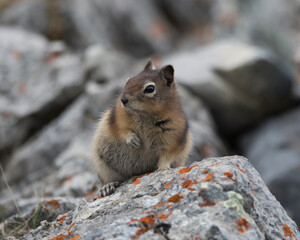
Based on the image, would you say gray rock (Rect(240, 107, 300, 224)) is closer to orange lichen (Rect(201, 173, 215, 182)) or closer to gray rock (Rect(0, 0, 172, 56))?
orange lichen (Rect(201, 173, 215, 182))

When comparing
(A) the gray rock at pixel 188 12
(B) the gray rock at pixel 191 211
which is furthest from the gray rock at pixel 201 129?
(A) the gray rock at pixel 188 12

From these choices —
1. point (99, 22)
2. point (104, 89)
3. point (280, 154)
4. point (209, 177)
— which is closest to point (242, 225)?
point (209, 177)

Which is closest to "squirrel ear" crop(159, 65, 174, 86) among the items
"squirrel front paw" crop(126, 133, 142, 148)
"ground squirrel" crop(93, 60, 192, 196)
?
"ground squirrel" crop(93, 60, 192, 196)

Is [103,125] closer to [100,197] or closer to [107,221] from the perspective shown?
[100,197]

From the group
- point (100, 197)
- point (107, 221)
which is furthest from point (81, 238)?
point (100, 197)

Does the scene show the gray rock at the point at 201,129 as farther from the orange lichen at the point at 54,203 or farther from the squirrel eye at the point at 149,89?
the orange lichen at the point at 54,203
